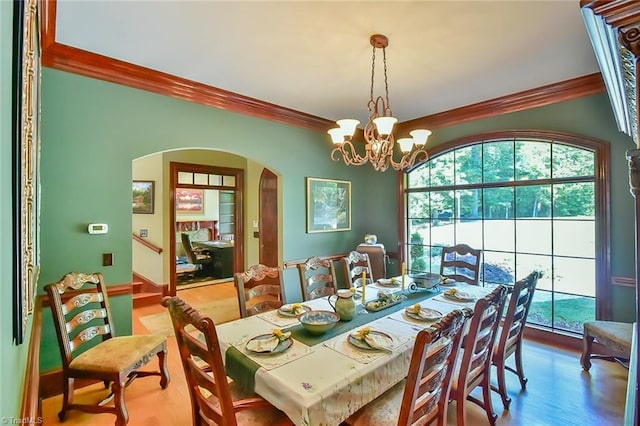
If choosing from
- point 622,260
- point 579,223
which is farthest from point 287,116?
point 622,260

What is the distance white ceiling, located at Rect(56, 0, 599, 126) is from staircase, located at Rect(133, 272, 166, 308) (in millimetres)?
3524

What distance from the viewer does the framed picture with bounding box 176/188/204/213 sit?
8.22 meters

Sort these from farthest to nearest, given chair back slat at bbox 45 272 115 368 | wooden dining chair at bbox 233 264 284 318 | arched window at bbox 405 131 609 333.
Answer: arched window at bbox 405 131 609 333
wooden dining chair at bbox 233 264 284 318
chair back slat at bbox 45 272 115 368

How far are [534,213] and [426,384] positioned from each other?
10.4ft

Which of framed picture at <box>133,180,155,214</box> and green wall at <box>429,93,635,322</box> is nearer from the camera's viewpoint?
green wall at <box>429,93,635,322</box>

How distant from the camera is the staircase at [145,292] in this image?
189 inches

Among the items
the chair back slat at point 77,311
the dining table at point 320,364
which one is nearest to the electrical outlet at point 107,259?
the chair back slat at point 77,311

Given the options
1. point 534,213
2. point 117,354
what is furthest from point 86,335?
Result: point 534,213

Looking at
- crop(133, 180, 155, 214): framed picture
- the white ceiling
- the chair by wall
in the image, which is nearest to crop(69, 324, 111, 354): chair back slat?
the white ceiling

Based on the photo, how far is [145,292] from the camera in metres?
5.22

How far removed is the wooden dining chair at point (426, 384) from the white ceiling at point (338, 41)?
1983 mm

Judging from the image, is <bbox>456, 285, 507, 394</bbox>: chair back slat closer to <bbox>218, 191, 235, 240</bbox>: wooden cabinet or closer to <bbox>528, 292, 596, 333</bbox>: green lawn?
<bbox>528, 292, 596, 333</bbox>: green lawn

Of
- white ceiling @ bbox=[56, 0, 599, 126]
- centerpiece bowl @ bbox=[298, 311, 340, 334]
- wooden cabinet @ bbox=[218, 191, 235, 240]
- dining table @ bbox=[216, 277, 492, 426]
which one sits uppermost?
white ceiling @ bbox=[56, 0, 599, 126]

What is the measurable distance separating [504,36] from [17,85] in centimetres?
290
